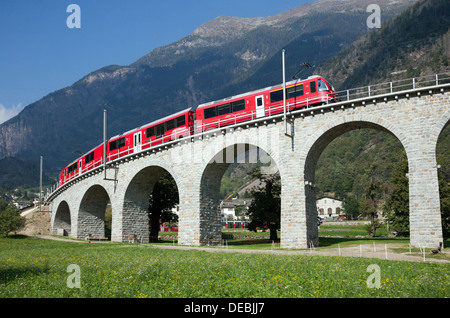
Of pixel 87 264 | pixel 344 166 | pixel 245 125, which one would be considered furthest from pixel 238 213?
pixel 87 264

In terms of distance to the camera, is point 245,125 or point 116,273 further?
point 245,125

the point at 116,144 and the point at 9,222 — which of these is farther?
the point at 9,222

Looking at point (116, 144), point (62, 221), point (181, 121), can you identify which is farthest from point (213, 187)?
point (62, 221)

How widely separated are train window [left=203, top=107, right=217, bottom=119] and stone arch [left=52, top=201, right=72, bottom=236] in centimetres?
3803

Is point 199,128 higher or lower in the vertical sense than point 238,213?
higher

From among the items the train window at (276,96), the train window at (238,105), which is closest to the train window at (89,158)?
the train window at (238,105)

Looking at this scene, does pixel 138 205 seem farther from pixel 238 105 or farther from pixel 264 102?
pixel 264 102

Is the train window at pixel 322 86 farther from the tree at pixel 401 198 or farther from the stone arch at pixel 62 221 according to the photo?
the stone arch at pixel 62 221

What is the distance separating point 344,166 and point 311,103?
4985 inches

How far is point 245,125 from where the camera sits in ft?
115

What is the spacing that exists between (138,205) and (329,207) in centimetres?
8205

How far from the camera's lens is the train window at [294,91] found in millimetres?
33444

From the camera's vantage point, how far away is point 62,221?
68.2m
